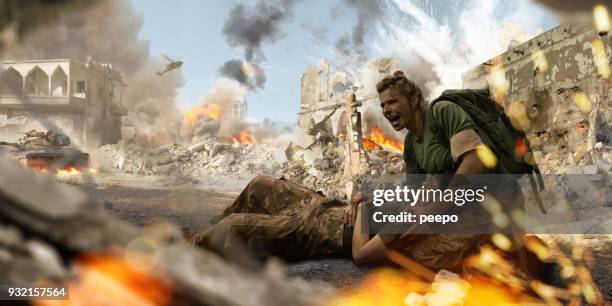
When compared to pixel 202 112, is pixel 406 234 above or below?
below

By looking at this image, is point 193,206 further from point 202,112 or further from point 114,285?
point 202,112

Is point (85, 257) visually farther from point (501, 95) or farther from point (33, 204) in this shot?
point (501, 95)

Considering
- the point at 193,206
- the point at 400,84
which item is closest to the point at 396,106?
the point at 400,84

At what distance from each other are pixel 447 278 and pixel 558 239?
172 centimetres

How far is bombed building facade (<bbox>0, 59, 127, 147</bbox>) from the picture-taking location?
7.18 meters

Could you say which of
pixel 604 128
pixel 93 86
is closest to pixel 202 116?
pixel 93 86

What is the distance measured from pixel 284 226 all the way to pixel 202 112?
21.4 metres

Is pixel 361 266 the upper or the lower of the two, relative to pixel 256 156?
lower

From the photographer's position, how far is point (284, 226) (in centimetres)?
214

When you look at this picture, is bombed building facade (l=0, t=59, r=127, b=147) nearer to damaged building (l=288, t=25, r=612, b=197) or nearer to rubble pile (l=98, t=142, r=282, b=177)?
rubble pile (l=98, t=142, r=282, b=177)

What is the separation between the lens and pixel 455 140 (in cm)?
173

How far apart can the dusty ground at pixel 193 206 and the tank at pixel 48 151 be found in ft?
2.18

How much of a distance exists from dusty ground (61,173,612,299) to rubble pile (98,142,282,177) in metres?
0.88

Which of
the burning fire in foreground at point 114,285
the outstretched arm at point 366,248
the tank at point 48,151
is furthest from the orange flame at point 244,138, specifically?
the burning fire in foreground at point 114,285
